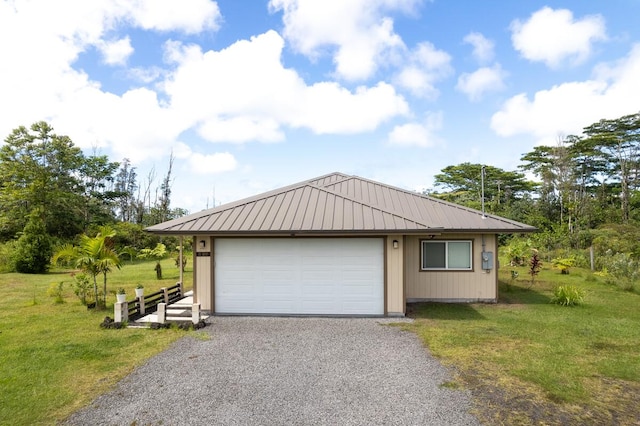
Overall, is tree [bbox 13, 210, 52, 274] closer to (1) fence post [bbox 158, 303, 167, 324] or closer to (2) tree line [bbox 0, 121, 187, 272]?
(2) tree line [bbox 0, 121, 187, 272]

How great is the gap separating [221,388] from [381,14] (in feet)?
41.2

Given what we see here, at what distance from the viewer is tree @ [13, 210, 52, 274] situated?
16734mm

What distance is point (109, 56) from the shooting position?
15.1 meters

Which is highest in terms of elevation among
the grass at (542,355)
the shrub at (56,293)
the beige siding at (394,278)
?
the beige siding at (394,278)

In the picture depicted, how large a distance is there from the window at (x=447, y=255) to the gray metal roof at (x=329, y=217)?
29.8 inches

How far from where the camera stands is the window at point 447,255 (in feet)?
35.6

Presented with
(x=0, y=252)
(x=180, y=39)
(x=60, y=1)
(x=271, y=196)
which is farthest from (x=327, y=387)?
(x=0, y=252)

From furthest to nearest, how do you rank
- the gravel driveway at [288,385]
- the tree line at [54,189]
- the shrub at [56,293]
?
the tree line at [54,189] < the shrub at [56,293] < the gravel driveway at [288,385]

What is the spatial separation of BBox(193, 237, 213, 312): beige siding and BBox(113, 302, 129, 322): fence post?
66.7 inches

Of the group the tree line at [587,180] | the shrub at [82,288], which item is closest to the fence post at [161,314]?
the shrub at [82,288]

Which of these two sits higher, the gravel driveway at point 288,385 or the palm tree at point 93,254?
the palm tree at point 93,254

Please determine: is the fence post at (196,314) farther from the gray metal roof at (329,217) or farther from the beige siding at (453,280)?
the beige siding at (453,280)

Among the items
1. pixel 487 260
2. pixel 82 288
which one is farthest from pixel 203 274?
pixel 487 260

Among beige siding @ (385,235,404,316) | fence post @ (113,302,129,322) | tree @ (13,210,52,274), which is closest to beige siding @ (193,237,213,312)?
fence post @ (113,302,129,322)
